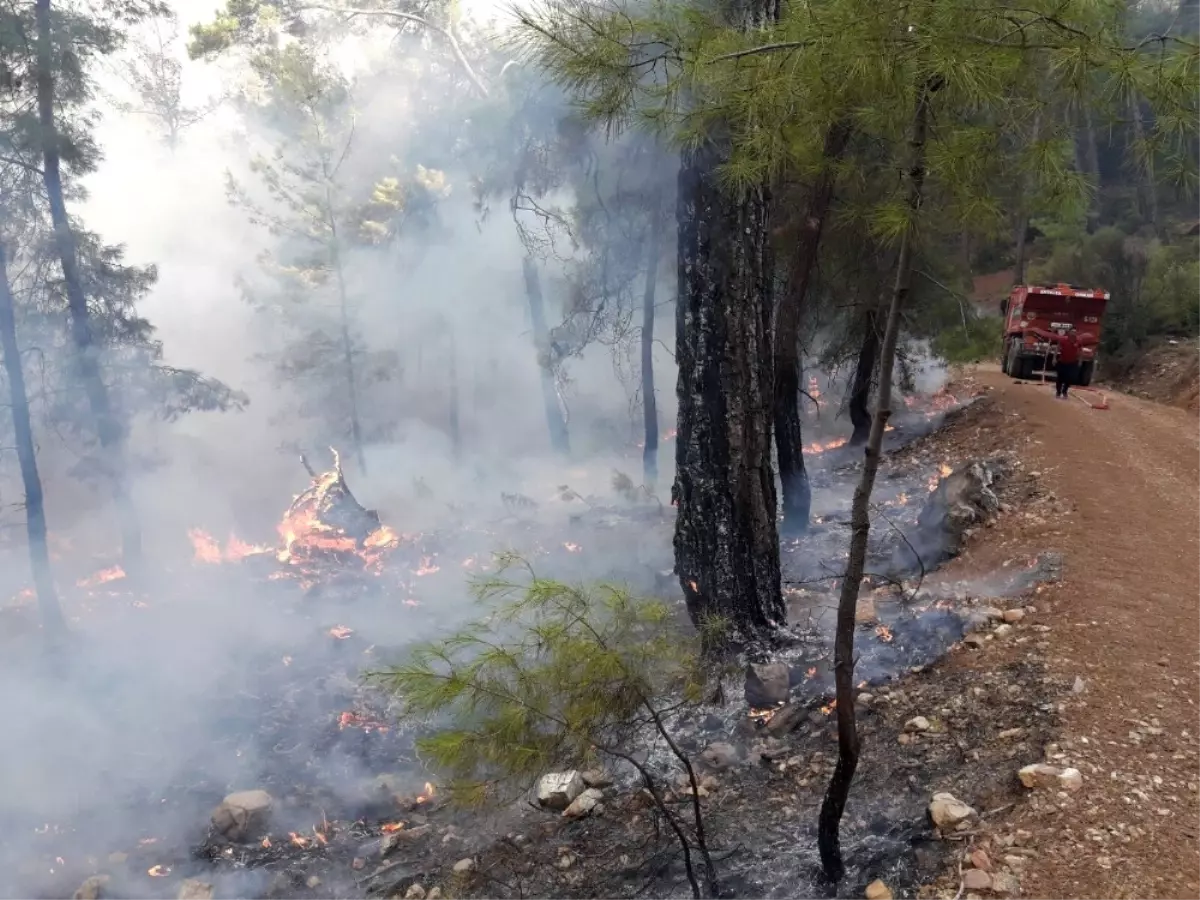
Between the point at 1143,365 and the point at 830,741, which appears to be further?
the point at 1143,365

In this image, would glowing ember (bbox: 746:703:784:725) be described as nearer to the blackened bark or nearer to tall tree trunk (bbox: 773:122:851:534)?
the blackened bark

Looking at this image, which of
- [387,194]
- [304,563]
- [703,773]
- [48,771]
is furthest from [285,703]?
[387,194]

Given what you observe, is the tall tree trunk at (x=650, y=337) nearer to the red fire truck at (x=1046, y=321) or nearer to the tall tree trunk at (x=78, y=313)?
the red fire truck at (x=1046, y=321)

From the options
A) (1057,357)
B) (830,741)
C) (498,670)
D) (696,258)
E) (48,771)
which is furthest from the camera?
(1057,357)

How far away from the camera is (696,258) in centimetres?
587

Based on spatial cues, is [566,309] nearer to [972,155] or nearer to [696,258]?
[696,258]

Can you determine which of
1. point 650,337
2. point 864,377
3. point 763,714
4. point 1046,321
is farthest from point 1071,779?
point 1046,321

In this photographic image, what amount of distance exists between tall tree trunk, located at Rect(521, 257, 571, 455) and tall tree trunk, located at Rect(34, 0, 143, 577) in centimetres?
884

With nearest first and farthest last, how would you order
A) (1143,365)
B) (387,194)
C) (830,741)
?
(830,741), (1143,365), (387,194)

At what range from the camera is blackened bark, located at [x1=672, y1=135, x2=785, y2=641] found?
5781 millimetres

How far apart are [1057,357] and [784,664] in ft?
40.7

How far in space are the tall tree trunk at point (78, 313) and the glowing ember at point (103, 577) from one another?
0.86 metres

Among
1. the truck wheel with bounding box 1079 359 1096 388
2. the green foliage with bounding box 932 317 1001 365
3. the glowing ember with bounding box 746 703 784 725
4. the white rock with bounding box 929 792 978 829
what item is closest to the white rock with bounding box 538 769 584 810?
the glowing ember with bounding box 746 703 784 725

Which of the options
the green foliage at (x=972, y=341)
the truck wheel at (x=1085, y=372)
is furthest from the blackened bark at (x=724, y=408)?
the truck wheel at (x=1085, y=372)
